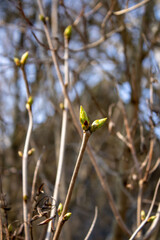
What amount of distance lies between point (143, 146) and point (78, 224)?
4.83 m

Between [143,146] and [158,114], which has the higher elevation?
[158,114]

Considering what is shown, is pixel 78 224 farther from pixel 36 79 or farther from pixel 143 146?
pixel 143 146

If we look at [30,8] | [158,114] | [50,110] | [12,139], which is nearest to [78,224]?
[12,139]

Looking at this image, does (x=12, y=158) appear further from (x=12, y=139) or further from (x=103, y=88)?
(x=103, y=88)

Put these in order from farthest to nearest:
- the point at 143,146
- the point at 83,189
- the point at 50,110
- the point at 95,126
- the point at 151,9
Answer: the point at 83,189, the point at 50,110, the point at 151,9, the point at 143,146, the point at 95,126

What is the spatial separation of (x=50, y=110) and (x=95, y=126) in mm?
2232

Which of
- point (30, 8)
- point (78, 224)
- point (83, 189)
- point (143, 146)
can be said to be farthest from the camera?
point (78, 224)

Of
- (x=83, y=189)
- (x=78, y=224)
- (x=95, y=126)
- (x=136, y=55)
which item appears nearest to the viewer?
(x=95, y=126)

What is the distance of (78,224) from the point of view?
552 cm

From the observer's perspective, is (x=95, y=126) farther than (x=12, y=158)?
No

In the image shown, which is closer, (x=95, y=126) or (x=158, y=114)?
(x=95, y=126)

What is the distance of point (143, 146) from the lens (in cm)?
125

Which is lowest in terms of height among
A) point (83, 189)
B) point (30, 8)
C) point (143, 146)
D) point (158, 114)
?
point (83, 189)

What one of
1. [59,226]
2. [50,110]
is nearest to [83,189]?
[50,110]
